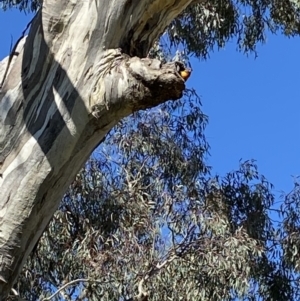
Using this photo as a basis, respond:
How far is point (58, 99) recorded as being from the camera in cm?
166

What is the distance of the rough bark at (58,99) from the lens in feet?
5.11

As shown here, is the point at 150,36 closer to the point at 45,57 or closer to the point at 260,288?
the point at 45,57

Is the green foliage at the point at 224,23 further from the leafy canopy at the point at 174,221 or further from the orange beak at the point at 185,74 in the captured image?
the orange beak at the point at 185,74

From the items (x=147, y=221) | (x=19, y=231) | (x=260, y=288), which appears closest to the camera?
(x=19, y=231)

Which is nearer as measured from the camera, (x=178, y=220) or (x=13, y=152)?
(x=13, y=152)

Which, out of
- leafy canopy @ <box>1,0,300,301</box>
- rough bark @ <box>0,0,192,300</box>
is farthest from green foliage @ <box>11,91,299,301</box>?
rough bark @ <box>0,0,192,300</box>

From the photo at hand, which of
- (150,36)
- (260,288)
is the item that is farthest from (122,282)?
(150,36)

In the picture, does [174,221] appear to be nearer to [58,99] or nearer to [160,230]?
[160,230]

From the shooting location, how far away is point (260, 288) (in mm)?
6258

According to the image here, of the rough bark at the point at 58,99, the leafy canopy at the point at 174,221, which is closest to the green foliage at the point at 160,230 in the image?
the leafy canopy at the point at 174,221

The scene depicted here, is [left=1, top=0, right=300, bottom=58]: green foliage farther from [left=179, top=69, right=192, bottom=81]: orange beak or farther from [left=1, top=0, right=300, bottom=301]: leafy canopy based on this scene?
[left=179, top=69, right=192, bottom=81]: orange beak

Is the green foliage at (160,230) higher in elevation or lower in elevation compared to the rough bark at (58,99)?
higher

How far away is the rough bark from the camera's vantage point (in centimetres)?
156

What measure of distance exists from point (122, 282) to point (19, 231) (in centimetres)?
382
